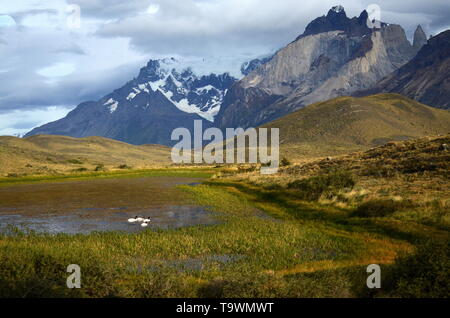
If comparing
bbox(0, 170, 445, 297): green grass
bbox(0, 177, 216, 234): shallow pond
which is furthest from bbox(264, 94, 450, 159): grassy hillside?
bbox(0, 170, 445, 297): green grass

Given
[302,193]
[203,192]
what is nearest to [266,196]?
[302,193]

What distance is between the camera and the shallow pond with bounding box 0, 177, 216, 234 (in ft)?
93.1

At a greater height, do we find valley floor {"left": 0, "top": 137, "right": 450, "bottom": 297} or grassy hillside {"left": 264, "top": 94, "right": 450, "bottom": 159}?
grassy hillside {"left": 264, "top": 94, "right": 450, "bottom": 159}

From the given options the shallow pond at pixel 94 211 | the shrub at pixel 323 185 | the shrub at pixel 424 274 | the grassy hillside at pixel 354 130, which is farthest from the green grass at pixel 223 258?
the grassy hillside at pixel 354 130

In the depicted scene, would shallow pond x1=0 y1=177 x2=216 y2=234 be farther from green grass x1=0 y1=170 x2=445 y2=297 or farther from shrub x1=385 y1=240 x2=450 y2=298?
shrub x1=385 y1=240 x2=450 y2=298

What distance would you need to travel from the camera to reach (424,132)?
180 meters

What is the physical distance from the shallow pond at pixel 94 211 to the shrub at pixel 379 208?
10316 millimetres

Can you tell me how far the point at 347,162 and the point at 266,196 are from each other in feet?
77.7

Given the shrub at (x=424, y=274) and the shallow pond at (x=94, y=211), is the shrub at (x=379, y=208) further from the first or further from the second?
the shrub at (x=424, y=274)

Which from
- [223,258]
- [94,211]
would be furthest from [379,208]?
[94,211]

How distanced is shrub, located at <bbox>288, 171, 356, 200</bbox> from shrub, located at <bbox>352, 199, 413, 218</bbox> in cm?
877

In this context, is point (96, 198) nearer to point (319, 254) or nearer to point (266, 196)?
point (266, 196)

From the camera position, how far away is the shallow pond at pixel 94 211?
2838 cm

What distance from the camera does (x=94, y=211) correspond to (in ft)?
118
